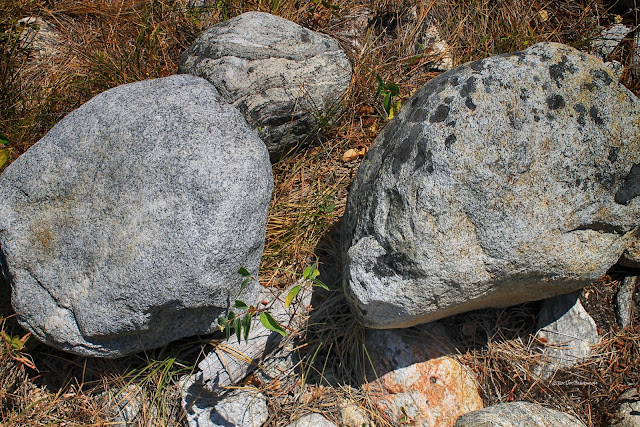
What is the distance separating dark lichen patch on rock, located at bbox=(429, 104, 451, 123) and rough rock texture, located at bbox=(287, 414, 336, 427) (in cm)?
142

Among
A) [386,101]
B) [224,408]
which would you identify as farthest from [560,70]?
[224,408]

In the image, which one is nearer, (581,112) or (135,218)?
(581,112)

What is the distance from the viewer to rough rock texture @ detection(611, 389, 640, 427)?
2314 millimetres

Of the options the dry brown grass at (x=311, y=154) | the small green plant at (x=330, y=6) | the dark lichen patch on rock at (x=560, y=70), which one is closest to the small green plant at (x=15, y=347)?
the dry brown grass at (x=311, y=154)

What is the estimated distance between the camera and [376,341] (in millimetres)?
2492

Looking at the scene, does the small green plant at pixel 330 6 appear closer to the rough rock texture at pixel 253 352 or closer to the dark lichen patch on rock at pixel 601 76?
the dark lichen patch on rock at pixel 601 76

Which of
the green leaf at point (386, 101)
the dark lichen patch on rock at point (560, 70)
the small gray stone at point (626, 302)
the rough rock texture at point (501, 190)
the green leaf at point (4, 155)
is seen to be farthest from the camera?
the green leaf at point (386, 101)

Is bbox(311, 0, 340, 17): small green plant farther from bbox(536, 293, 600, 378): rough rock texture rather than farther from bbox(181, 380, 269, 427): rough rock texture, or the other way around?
bbox(181, 380, 269, 427): rough rock texture

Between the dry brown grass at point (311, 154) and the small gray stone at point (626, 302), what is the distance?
55 mm

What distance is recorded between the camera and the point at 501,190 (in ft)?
6.43

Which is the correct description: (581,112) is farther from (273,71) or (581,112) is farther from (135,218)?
(135,218)

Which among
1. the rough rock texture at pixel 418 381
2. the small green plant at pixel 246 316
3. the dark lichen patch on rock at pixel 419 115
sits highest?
the dark lichen patch on rock at pixel 419 115

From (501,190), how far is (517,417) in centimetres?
100

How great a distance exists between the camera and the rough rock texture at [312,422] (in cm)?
237
